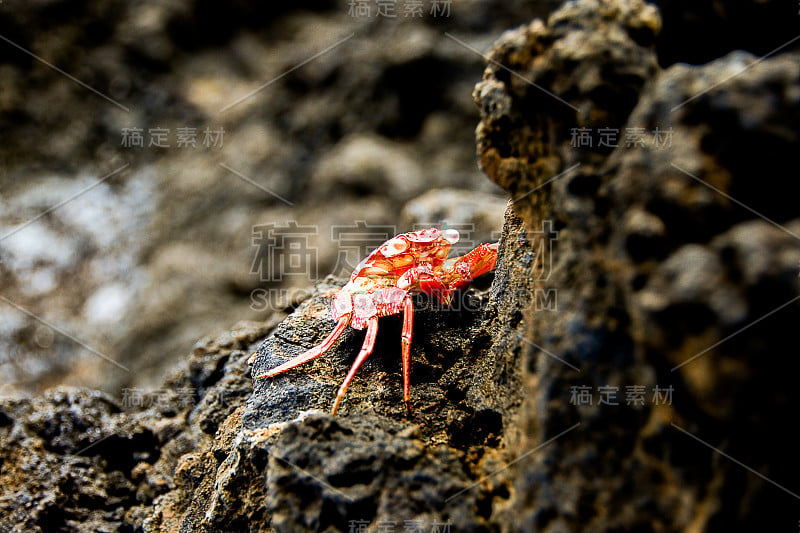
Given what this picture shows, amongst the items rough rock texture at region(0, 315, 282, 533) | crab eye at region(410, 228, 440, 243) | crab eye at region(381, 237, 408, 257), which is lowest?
rough rock texture at region(0, 315, 282, 533)

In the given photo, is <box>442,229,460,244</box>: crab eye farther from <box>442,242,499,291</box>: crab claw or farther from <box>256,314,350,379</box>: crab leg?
<box>256,314,350,379</box>: crab leg

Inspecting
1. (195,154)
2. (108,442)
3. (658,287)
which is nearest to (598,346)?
(658,287)

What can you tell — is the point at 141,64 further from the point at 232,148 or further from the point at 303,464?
the point at 303,464

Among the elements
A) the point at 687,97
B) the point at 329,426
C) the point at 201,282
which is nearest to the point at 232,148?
the point at 201,282

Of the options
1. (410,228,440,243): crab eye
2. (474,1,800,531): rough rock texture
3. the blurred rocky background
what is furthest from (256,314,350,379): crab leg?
the blurred rocky background

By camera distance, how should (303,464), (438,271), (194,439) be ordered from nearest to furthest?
1. (303,464)
2. (438,271)
3. (194,439)

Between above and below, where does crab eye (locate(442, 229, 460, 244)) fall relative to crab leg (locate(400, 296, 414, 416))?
above

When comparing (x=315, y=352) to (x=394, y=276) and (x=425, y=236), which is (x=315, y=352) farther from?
(x=425, y=236)
